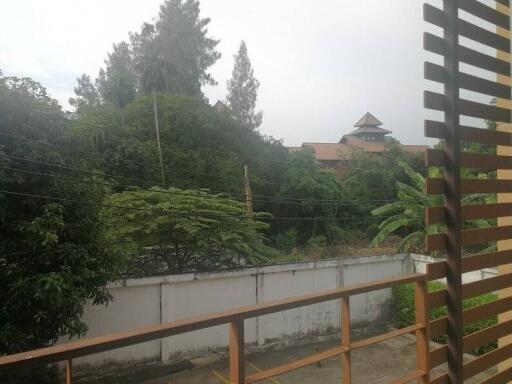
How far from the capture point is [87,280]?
6.46m

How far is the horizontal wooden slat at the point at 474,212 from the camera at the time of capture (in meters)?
1.47

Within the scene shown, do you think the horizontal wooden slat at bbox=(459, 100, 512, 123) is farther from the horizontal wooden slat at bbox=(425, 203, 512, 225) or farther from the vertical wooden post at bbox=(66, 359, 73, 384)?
the vertical wooden post at bbox=(66, 359, 73, 384)

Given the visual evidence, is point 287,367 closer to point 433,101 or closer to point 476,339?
point 476,339

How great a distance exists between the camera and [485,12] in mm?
1705

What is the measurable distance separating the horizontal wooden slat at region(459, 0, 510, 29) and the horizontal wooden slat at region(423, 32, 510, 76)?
151mm

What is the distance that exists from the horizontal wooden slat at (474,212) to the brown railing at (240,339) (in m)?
0.22

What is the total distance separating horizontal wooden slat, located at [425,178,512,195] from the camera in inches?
58.3

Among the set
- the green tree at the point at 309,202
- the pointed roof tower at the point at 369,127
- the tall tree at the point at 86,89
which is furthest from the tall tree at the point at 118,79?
the pointed roof tower at the point at 369,127

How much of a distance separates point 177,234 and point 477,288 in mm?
9132

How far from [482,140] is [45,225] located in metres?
5.64

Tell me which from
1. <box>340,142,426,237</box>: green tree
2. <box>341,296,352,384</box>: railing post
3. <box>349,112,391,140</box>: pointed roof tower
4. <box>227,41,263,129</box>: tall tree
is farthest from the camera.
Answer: <box>349,112,391,140</box>: pointed roof tower

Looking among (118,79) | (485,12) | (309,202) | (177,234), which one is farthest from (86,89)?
(485,12)

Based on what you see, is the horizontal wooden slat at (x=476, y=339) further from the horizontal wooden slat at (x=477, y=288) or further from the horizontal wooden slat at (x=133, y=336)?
the horizontal wooden slat at (x=133, y=336)

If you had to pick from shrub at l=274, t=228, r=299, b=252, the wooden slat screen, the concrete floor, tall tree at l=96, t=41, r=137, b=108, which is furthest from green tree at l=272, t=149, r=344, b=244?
the wooden slat screen
